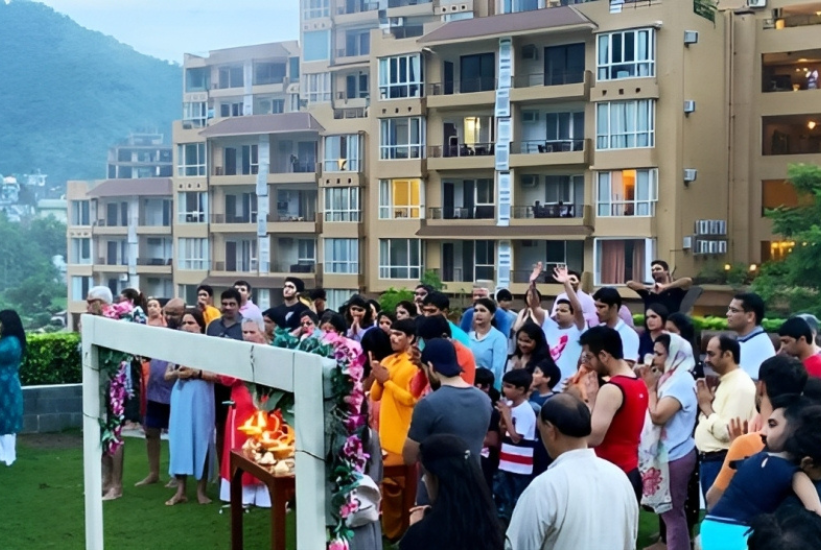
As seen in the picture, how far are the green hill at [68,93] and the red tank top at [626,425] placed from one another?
35.2 m

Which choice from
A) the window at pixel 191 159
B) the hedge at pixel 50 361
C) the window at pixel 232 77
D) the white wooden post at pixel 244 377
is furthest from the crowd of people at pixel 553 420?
the window at pixel 232 77

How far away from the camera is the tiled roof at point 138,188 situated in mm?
32906

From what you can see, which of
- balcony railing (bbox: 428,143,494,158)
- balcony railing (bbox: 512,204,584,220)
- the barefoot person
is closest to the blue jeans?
the barefoot person

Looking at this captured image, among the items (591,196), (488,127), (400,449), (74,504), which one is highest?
(488,127)

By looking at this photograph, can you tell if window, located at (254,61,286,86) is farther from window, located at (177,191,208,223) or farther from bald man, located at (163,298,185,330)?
bald man, located at (163,298,185,330)

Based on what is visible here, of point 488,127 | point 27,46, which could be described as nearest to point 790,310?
point 488,127

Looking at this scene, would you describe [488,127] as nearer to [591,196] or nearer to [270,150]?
[591,196]

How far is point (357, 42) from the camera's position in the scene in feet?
105

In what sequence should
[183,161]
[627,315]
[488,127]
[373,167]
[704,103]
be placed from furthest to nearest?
[183,161], [373,167], [488,127], [704,103], [627,315]

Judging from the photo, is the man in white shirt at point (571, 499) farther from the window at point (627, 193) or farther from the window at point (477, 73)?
the window at point (477, 73)

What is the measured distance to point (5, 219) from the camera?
33.2 m

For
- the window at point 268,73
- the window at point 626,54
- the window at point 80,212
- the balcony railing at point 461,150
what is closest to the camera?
the window at point 626,54

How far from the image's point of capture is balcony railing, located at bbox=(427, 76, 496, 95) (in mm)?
26453

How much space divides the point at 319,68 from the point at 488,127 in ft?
26.2
